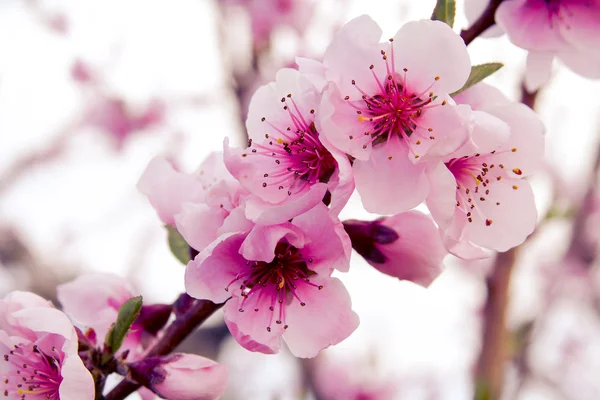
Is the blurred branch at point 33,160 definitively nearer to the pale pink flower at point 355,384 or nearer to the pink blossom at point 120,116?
the pink blossom at point 120,116

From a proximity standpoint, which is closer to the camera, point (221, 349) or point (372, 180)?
point (372, 180)

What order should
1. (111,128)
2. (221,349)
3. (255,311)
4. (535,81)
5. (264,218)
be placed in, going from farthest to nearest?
(111,128)
(221,349)
(535,81)
(255,311)
(264,218)

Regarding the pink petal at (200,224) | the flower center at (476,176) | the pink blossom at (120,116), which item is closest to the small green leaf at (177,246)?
the pink petal at (200,224)

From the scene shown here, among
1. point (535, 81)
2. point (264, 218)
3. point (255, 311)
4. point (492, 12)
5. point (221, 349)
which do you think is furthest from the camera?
point (221, 349)

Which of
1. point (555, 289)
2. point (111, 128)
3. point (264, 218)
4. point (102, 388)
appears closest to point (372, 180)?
point (264, 218)

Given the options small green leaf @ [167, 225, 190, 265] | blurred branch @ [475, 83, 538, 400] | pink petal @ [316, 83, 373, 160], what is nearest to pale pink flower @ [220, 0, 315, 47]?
blurred branch @ [475, 83, 538, 400]

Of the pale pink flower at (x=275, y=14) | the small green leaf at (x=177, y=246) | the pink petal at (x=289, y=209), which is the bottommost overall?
the pale pink flower at (x=275, y=14)

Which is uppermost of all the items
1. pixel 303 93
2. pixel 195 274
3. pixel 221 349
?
pixel 303 93

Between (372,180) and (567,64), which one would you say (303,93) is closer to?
(372,180)
